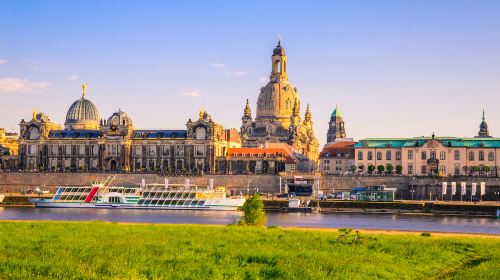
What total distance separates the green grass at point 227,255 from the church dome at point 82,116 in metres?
122

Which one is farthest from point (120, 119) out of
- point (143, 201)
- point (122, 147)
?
point (143, 201)

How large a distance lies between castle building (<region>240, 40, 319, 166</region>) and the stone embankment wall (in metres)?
37.8

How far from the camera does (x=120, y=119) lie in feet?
445

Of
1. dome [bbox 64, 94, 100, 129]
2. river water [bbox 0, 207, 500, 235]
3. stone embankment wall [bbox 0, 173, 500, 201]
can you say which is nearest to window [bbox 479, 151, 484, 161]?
stone embankment wall [bbox 0, 173, 500, 201]

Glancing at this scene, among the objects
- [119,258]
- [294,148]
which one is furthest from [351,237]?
[294,148]

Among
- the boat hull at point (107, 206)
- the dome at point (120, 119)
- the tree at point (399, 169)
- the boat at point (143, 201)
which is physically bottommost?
the boat hull at point (107, 206)

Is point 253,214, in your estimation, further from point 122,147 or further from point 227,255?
point 122,147

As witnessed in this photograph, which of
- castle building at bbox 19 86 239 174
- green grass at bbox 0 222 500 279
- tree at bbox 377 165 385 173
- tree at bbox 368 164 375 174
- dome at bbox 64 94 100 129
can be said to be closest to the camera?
green grass at bbox 0 222 500 279

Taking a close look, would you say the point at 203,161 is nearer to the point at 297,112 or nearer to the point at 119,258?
the point at 297,112

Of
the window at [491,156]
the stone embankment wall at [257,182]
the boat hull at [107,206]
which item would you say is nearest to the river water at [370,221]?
the boat hull at [107,206]

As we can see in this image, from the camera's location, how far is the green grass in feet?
83.3

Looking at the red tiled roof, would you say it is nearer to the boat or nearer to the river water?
the boat

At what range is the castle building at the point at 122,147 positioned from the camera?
13150cm

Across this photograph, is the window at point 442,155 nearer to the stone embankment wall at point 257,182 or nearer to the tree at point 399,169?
the tree at point 399,169
